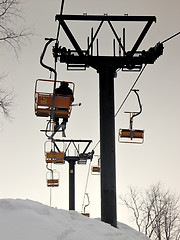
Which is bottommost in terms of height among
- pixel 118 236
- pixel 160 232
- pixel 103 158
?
pixel 160 232

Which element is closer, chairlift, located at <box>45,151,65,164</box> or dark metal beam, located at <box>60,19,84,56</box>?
dark metal beam, located at <box>60,19,84,56</box>

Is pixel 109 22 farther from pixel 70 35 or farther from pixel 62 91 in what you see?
pixel 62 91

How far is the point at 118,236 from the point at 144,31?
226 inches

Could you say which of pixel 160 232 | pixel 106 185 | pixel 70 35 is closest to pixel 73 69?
pixel 70 35

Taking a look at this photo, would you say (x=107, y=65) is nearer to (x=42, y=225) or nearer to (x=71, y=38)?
(x=71, y=38)

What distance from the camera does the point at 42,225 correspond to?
576 cm

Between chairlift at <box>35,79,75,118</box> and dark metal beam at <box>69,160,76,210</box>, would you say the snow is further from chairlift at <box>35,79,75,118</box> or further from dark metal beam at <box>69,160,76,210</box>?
dark metal beam at <box>69,160,76,210</box>

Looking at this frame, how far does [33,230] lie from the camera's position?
214 inches

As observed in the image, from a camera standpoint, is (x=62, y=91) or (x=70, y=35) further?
(x=70, y=35)

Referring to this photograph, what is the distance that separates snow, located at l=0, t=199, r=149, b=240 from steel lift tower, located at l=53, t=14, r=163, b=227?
196 cm

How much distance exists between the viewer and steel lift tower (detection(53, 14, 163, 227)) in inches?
373

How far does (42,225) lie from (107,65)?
5618 mm

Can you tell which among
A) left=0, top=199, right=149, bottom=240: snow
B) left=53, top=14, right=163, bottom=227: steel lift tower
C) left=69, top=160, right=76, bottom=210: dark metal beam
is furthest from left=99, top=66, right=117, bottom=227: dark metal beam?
left=69, top=160, right=76, bottom=210: dark metal beam

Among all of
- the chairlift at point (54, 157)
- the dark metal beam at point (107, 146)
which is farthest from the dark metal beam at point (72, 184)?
the dark metal beam at point (107, 146)
